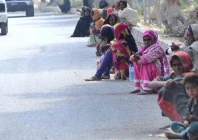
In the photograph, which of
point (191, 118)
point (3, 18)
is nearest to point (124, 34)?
point (191, 118)

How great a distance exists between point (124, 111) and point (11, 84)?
153 inches

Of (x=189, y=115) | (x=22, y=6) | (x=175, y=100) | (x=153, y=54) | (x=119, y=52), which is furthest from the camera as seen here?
(x=22, y=6)

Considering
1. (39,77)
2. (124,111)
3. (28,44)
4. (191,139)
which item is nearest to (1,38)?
(28,44)

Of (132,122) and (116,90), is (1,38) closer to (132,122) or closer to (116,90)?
(116,90)

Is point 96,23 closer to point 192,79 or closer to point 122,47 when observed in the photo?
point 122,47

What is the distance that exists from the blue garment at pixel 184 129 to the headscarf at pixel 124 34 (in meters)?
5.89

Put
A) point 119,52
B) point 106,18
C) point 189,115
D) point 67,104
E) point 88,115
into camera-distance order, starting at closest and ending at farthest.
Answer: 1. point 189,115
2. point 88,115
3. point 67,104
4. point 119,52
5. point 106,18

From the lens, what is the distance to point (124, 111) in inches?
411

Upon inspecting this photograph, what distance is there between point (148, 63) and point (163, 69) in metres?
0.29

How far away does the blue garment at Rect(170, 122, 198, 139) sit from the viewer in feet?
25.0

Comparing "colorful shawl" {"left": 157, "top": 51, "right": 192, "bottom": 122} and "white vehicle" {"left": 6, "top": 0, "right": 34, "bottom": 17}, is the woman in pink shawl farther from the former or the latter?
"white vehicle" {"left": 6, "top": 0, "right": 34, "bottom": 17}

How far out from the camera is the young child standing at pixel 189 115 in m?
7.85

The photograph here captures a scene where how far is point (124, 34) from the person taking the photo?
14062 millimetres

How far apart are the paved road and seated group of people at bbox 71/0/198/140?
0.30 m
